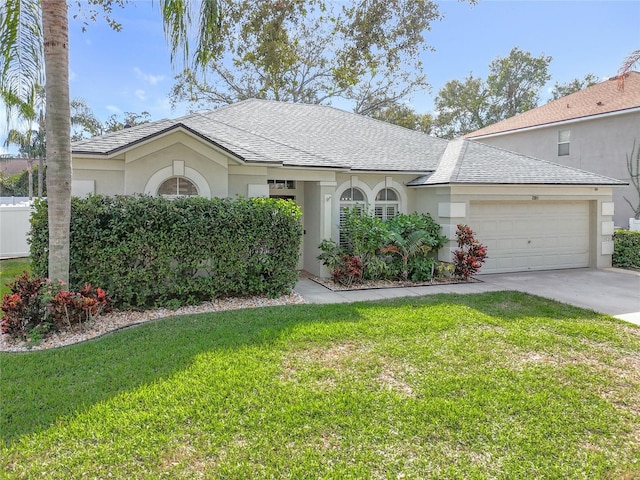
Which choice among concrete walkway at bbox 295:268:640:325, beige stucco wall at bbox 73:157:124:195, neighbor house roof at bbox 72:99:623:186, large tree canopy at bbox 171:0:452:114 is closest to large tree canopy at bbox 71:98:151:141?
large tree canopy at bbox 171:0:452:114

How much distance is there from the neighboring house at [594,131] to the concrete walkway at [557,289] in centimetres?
786

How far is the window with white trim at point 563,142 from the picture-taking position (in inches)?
803

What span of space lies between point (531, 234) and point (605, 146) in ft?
29.6

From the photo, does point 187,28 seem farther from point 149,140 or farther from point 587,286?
point 587,286

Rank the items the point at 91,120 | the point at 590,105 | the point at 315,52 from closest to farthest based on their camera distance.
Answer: the point at 590,105 → the point at 315,52 → the point at 91,120

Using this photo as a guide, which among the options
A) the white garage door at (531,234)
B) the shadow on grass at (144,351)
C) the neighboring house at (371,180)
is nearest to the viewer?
the shadow on grass at (144,351)

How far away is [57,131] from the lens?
7008 millimetres

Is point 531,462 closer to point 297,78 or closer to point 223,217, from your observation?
point 223,217

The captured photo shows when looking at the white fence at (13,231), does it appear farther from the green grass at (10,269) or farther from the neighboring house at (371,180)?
the neighboring house at (371,180)

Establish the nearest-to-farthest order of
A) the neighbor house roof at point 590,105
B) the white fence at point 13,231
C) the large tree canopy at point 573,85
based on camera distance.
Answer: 1. the white fence at point 13,231
2. the neighbor house roof at point 590,105
3. the large tree canopy at point 573,85

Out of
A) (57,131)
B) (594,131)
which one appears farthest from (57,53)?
(594,131)

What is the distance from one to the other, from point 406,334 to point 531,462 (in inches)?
129

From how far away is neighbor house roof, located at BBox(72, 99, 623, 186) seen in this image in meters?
11.0

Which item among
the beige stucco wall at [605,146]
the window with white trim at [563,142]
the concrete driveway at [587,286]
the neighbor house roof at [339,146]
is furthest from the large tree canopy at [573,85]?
the concrete driveway at [587,286]
